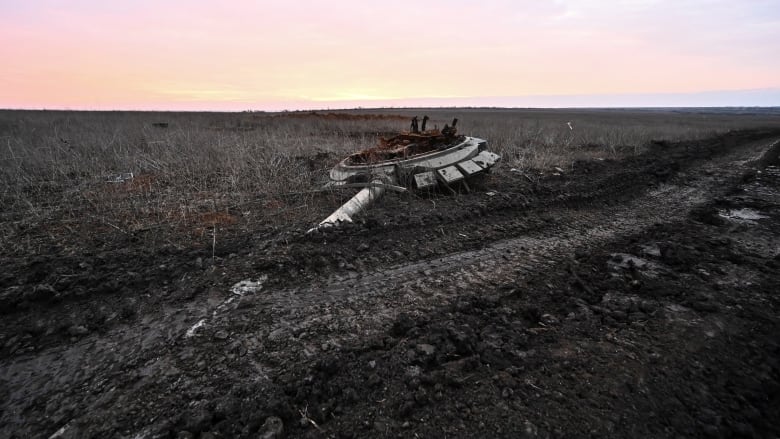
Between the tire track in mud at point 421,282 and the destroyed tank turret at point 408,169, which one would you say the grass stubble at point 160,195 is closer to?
the destroyed tank turret at point 408,169

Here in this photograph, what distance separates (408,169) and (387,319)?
348 centimetres

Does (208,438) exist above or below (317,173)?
below

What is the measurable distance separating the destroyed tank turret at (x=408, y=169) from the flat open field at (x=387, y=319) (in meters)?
0.36

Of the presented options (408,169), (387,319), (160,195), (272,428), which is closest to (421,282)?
(387,319)

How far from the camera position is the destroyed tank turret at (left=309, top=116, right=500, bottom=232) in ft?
17.2

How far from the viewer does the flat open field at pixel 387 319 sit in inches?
68.4

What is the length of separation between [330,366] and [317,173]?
551 cm

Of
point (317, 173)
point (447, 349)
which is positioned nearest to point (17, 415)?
point (447, 349)

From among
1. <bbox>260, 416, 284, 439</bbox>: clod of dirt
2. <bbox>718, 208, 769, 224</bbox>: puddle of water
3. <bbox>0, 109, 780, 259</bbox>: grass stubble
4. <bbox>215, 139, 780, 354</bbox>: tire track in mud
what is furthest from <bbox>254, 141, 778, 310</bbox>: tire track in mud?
<bbox>0, 109, 780, 259</bbox>: grass stubble

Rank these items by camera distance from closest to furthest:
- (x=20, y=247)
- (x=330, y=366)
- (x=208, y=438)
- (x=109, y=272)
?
(x=208, y=438) → (x=330, y=366) → (x=109, y=272) → (x=20, y=247)

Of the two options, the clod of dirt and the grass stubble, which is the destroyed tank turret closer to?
the grass stubble

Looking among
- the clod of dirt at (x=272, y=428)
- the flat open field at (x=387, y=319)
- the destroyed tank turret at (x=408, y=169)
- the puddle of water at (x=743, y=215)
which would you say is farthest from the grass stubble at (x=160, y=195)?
the puddle of water at (x=743, y=215)

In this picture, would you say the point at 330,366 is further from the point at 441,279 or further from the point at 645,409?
the point at 645,409

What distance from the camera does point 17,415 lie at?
176 cm
